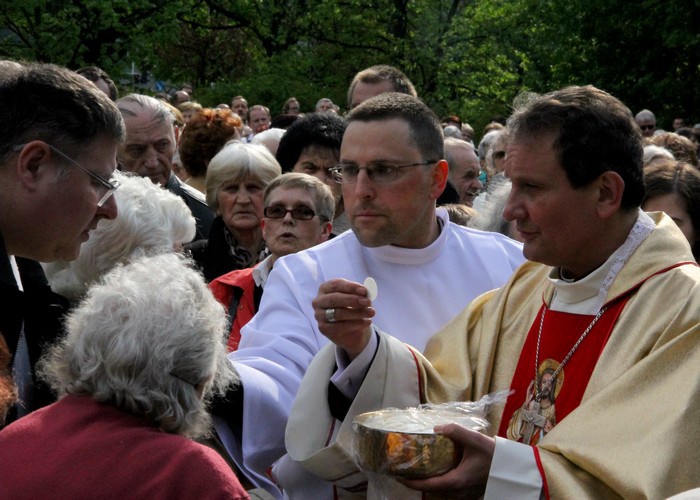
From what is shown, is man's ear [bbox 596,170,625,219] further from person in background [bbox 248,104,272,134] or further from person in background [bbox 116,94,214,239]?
person in background [bbox 248,104,272,134]

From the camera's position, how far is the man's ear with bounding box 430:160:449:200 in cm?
412

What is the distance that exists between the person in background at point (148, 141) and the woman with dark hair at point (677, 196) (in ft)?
9.03

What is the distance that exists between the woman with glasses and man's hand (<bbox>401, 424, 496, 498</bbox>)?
2.86 metres

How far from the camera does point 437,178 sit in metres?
4.14

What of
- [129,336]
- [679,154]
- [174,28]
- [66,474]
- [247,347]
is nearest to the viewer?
[66,474]

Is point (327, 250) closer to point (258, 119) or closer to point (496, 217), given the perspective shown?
point (496, 217)

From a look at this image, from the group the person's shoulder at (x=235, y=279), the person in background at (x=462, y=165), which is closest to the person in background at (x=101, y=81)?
the person in background at (x=462, y=165)

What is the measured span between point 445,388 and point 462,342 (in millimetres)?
211

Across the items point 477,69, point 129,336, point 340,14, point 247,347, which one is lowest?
point 477,69

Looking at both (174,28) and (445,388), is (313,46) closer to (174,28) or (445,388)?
(174,28)

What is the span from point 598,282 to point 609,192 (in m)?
0.29

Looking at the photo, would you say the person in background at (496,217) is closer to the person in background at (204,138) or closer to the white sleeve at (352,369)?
the white sleeve at (352,369)

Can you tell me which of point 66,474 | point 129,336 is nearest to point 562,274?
point 129,336

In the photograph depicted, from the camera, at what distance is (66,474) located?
2.36m
